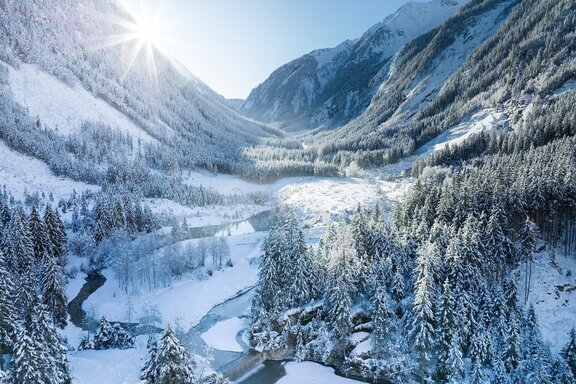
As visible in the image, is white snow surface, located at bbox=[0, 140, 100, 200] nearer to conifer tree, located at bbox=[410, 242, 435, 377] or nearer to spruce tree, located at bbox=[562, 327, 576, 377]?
conifer tree, located at bbox=[410, 242, 435, 377]

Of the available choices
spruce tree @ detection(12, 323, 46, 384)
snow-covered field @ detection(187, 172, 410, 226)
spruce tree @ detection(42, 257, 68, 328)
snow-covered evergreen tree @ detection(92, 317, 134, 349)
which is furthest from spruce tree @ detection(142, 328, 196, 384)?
snow-covered field @ detection(187, 172, 410, 226)

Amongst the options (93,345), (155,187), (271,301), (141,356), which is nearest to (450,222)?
(271,301)

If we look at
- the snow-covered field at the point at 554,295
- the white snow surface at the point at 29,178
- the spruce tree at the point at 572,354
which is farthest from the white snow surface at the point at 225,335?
the white snow surface at the point at 29,178

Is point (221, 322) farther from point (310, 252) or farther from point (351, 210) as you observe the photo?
point (351, 210)

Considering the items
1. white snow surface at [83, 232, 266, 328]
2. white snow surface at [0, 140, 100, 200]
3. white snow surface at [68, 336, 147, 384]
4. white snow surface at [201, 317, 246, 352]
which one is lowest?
white snow surface at [201, 317, 246, 352]

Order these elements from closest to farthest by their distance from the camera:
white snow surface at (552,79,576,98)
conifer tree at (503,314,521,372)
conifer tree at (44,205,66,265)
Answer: conifer tree at (503,314,521,372), conifer tree at (44,205,66,265), white snow surface at (552,79,576,98)

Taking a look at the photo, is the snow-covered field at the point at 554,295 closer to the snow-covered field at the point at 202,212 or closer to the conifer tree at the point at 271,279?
the conifer tree at the point at 271,279
